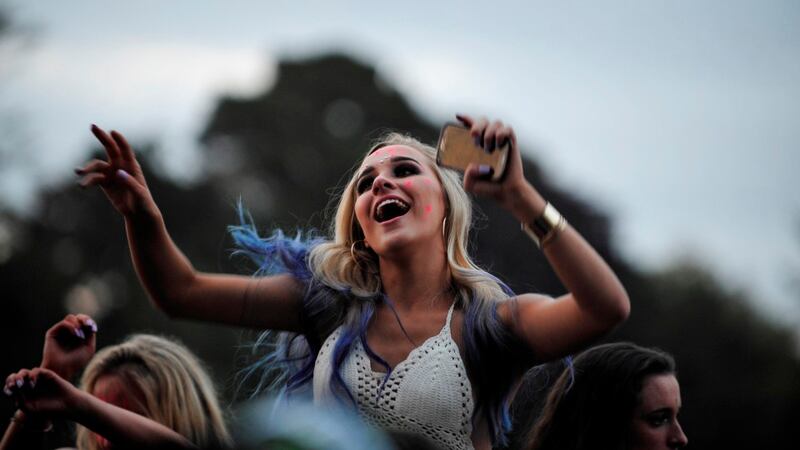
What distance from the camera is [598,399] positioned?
4.06 metres

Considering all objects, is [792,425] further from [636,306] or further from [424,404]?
[424,404]

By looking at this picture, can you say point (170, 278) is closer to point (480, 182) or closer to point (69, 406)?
→ point (69, 406)

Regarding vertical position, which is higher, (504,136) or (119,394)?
(504,136)

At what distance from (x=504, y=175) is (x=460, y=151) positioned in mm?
206

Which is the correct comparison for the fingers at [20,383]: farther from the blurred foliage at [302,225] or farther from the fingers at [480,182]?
the blurred foliage at [302,225]

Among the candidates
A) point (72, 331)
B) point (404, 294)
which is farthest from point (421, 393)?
point (72, 331)

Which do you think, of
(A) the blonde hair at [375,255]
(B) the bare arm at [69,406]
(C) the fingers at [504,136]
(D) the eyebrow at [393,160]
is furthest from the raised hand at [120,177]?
(C) the fingers at [504,136]

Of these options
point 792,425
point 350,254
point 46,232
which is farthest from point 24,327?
point 350,254

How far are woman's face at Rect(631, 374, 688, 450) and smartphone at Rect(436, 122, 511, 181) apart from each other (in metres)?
1.16

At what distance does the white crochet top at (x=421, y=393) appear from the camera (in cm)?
348

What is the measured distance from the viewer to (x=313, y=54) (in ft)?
114

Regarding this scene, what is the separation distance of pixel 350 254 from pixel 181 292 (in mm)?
655

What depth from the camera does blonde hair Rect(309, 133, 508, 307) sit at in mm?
3830

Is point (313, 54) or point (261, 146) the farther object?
point (313, 54)
